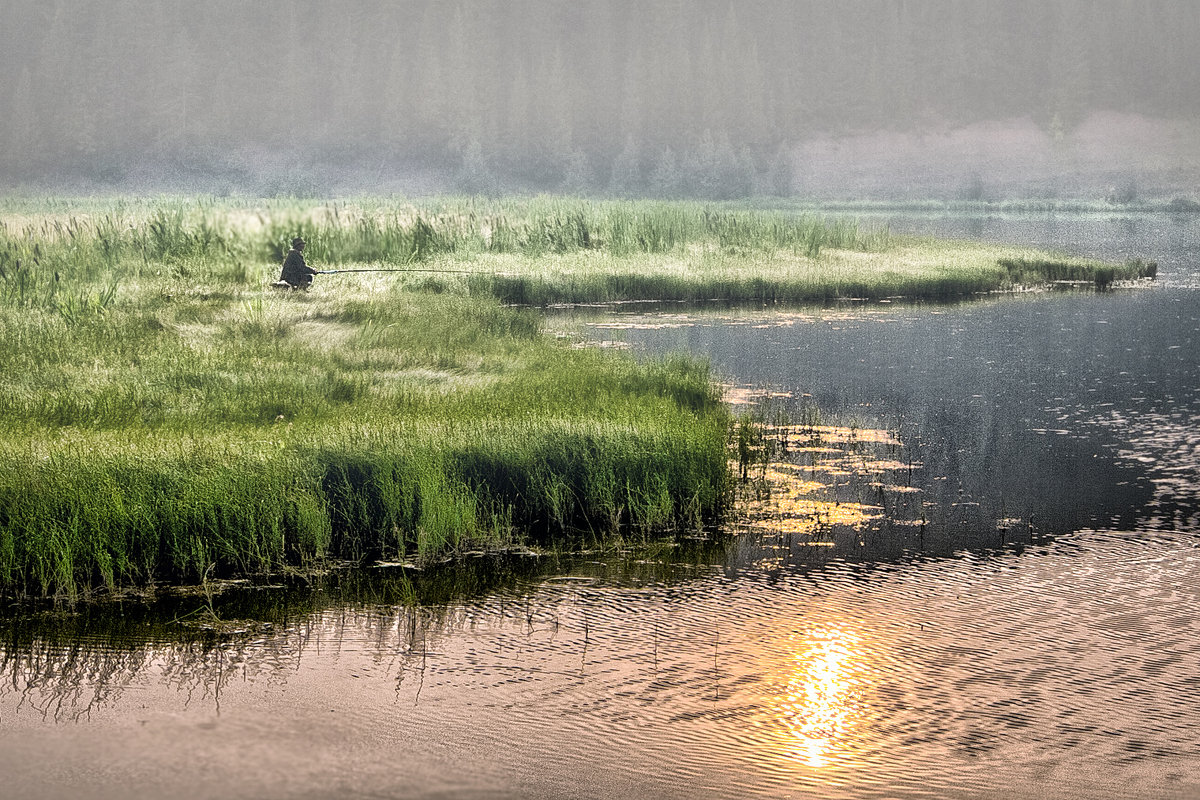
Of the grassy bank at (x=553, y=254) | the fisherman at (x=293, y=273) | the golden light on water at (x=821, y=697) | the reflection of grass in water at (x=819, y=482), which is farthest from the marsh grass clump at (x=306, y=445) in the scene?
the grassy bank at (x=553, y=254)

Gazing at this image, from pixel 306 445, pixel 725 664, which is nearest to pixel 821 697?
pixel 725 664

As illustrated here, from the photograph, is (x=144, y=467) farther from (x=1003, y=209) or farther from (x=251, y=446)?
(x=1003, y=209)

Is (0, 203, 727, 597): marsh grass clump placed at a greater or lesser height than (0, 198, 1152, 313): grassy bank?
lesser

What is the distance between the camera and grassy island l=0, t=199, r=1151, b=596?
1067cm

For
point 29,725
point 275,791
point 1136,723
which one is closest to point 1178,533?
point 1136,723

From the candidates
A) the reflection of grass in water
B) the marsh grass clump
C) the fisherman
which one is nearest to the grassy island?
the marsh grass clump

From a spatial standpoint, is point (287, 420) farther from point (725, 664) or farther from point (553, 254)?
point (553, 254)

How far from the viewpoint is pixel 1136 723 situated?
7.95 metres

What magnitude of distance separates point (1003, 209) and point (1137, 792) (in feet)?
282

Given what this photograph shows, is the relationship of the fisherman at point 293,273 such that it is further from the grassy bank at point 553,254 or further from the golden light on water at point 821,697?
the golden light on water at point 821,697

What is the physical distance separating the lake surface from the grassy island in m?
0.67

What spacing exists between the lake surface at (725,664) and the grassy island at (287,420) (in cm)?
67

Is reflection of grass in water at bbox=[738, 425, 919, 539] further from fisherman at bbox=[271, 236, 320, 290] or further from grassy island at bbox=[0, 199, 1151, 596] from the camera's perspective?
fisherman at bbox=[271, 236, 320, 290]

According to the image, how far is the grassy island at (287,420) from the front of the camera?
35.0ft
